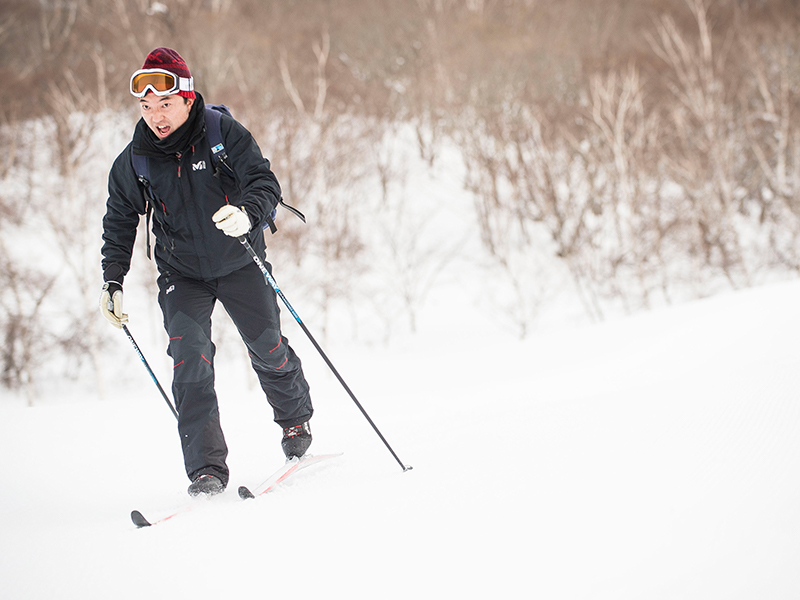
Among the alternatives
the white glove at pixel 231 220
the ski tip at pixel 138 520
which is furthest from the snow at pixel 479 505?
the white glove at pixel 231 220

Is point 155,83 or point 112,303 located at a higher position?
point 155,83

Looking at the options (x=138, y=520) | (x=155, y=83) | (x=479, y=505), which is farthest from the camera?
(x=155, y=83)

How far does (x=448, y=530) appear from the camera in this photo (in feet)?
4.83

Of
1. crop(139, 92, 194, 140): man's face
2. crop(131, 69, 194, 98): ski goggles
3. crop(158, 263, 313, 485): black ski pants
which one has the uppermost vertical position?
crop(131, 69, 194, 98): ski goggles

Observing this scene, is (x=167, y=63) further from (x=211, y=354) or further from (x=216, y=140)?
(x=211, y=354)

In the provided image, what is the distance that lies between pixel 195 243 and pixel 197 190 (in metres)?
0.21

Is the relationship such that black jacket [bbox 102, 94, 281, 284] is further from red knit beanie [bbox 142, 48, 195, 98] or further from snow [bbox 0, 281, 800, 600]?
snow [bbox 0, 281, 800, 600]

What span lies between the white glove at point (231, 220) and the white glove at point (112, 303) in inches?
29.6

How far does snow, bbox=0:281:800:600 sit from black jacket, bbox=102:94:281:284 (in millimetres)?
945

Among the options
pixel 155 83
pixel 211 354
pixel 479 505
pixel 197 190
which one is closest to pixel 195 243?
pixel 197 190

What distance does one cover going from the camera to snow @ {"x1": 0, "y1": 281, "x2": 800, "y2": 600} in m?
1.25

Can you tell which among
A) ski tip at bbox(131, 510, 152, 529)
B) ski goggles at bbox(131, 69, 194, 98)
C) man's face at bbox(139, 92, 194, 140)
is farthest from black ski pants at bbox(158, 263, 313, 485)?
ski goggles at bbox(131, 69, 194, 98)

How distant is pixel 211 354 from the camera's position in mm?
2359

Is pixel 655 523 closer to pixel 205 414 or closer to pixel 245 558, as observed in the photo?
pixel 245 558
